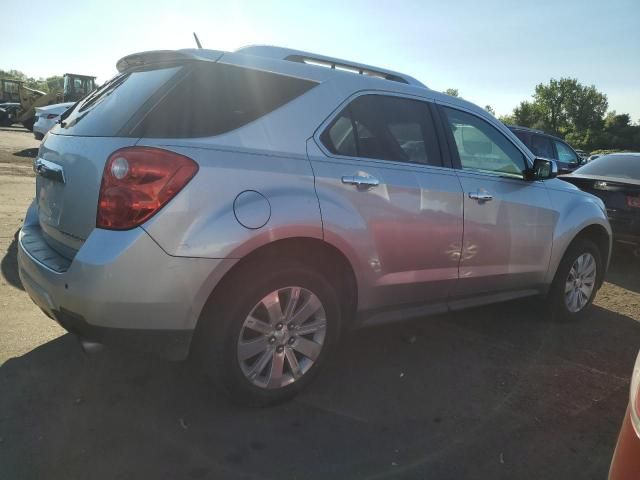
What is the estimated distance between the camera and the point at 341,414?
2.82 m

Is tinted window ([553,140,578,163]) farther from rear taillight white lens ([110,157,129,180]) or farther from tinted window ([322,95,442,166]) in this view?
rear taillight white lens ([110,157,129,180])

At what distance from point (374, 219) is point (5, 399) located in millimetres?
2219

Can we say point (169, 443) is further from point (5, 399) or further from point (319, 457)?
point (5, 399)

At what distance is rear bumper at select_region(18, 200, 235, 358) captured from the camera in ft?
7.33

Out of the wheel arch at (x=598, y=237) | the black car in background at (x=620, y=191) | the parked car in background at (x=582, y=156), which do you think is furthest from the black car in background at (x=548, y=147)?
the wheel arch at (x=598, y=237)

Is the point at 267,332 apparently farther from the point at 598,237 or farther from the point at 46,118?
the point at 46,118

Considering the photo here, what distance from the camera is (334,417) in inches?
110

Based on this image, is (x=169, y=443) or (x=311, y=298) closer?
(x=169, y=443)

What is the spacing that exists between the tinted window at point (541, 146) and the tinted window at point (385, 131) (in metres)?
7.82

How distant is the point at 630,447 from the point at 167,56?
2612mm

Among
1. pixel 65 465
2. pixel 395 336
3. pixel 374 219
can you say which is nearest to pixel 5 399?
pixel 65 465

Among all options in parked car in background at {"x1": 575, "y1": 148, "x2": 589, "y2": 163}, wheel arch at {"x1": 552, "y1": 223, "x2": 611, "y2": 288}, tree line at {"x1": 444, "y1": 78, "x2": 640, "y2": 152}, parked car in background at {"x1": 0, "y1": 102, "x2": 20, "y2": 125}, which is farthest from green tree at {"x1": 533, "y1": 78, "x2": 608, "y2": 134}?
wheel arch at {"x1": 552, "y1": 223, "x2": 611, "y2": 288}

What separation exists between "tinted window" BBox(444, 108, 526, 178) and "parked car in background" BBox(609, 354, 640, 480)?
2.34 meters

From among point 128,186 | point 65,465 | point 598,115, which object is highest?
point 598,115
